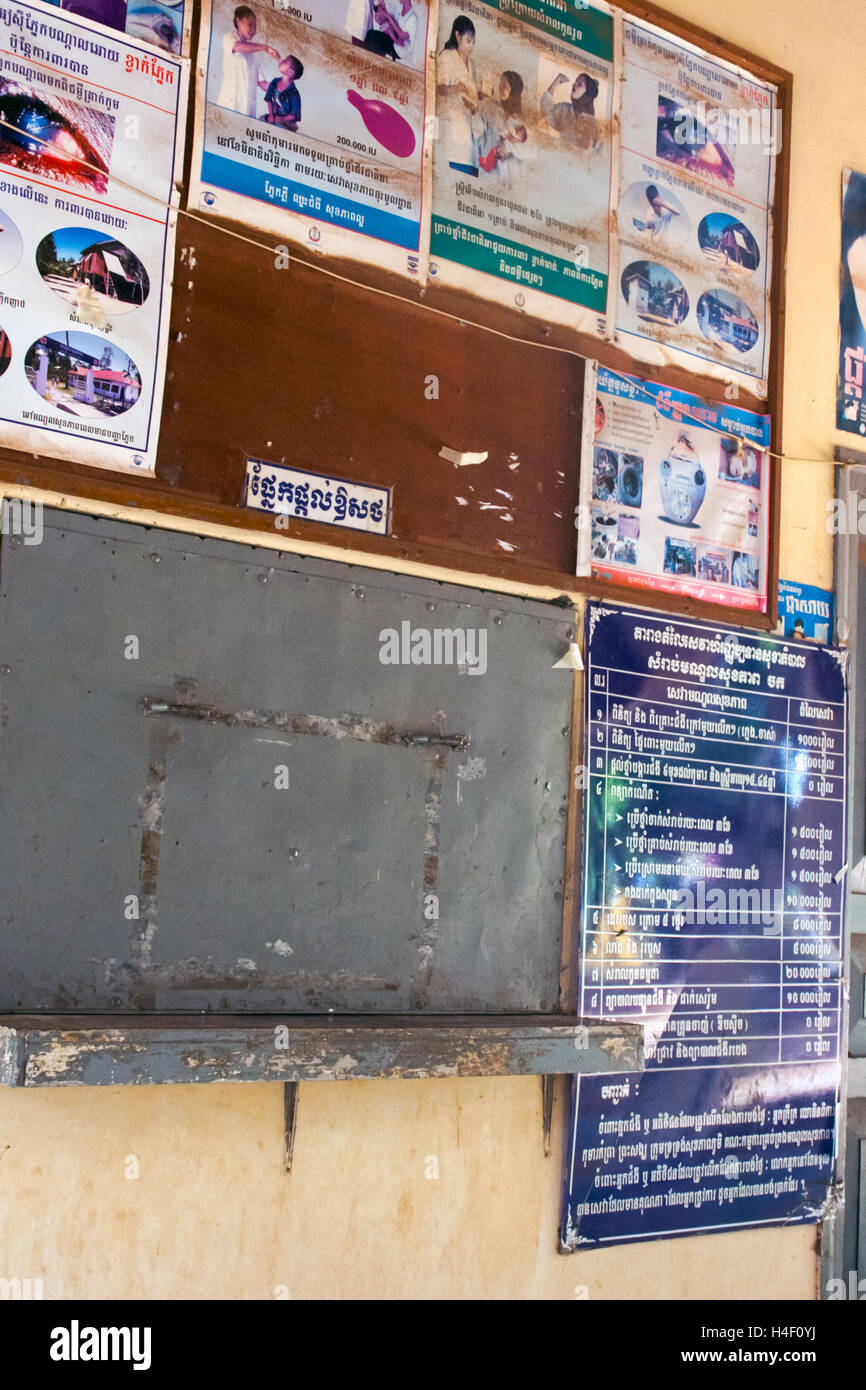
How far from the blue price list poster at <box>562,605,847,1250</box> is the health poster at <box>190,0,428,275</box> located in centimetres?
101

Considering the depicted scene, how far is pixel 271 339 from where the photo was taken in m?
2.72

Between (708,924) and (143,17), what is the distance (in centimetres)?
234

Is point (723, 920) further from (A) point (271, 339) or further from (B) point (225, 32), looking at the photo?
(B) point (225, 32)

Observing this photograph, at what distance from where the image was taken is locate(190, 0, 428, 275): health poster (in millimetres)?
2674

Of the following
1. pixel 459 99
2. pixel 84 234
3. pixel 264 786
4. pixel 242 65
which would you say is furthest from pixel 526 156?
pixel 264 786

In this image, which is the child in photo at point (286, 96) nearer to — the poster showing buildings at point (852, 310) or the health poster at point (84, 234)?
the health poster at point (84, 234)

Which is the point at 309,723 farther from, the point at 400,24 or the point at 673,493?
the point at 400,24

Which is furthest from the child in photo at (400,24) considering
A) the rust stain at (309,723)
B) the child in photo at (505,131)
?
the rust stain at (309,723)

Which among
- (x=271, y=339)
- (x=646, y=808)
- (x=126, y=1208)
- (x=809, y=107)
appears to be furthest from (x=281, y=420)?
(x=809, y=107)

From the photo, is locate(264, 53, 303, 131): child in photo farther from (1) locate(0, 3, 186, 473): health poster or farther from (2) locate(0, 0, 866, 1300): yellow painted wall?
(2) locate(0, 0, 866, 1300): yellow painted wall

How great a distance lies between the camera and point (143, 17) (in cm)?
259

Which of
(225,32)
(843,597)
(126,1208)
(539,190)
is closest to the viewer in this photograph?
(126,1208)

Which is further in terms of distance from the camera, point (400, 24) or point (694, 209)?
point (694, 209)

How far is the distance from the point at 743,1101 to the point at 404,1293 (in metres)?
1.02
